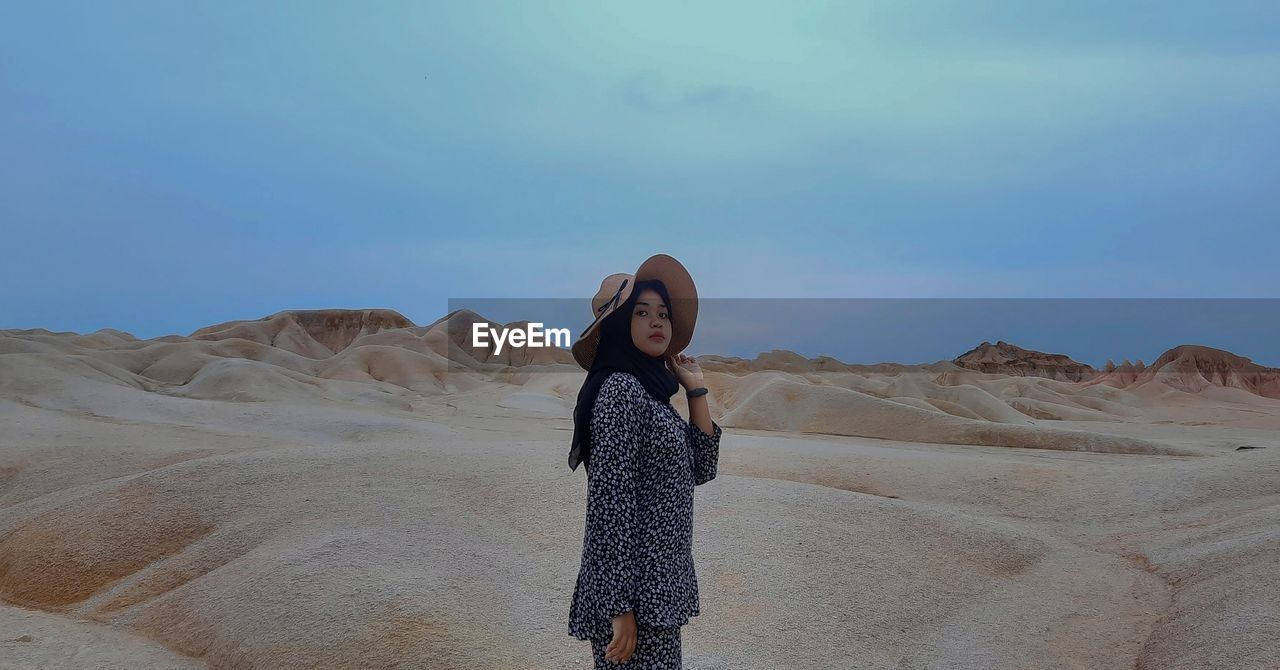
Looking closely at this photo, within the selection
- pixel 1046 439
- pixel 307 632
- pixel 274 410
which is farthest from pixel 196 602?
pixel 1046 439

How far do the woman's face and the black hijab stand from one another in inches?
0.7

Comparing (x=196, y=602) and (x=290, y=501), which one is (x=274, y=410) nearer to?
(x=290, y=501)

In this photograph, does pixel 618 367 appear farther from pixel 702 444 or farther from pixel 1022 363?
pixel 1022 363

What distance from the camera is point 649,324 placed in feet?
9.37

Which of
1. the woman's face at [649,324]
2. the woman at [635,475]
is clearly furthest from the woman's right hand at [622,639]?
the woman's face at [649,324]

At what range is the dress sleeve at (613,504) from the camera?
8.52 ft

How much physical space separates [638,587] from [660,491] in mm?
308

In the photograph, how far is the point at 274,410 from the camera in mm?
15797

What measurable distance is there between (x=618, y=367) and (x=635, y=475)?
36 cm

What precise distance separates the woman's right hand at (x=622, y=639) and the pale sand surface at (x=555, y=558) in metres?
2.30
